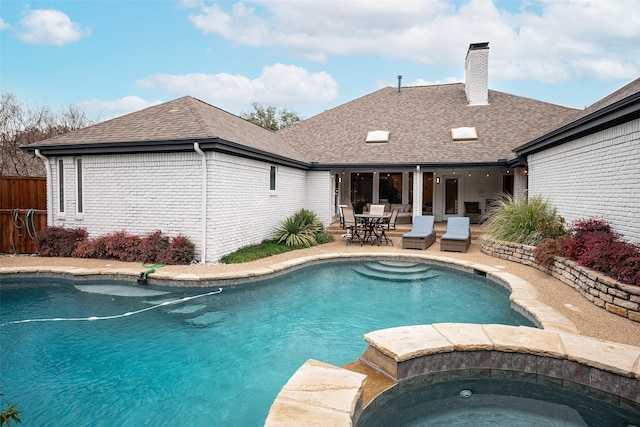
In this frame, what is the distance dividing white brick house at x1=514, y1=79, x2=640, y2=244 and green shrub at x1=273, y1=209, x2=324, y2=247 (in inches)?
268

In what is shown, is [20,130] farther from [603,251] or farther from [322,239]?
[603,251]

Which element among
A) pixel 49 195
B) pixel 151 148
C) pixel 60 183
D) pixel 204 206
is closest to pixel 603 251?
pixel 204 206

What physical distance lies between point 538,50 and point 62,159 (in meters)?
18.4

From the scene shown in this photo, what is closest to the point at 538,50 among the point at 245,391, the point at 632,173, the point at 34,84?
the point at 632,173

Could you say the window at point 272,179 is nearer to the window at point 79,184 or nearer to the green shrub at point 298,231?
the green shrub at point 298,231

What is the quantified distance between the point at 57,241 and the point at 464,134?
14.1 m

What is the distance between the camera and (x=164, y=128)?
9.17 metres

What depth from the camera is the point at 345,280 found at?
8.11 m

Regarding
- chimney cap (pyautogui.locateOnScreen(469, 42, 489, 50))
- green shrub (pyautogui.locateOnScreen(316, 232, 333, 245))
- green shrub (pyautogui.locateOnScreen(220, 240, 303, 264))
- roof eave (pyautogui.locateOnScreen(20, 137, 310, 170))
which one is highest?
chimney cap (pyautogui.locateOnScreen(469, 42, 489, 50))

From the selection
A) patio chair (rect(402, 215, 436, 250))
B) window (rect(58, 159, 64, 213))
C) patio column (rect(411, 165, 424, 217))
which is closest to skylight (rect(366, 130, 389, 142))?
patio column (rect(411, 165, 424, 217))

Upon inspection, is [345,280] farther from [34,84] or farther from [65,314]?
[34,84]

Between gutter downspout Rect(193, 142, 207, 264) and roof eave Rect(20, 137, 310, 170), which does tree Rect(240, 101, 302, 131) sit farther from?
gutter downspout Rect(193, 142, 207, 264)

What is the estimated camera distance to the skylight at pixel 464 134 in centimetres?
1446

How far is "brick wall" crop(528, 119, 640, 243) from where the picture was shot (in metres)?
6.17
